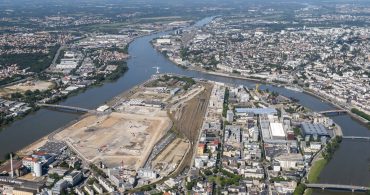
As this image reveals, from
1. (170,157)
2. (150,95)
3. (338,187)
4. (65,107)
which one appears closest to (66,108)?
(65,107)

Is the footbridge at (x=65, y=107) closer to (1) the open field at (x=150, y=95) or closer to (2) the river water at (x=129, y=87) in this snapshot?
(2) the river water at (x=129, y=87)

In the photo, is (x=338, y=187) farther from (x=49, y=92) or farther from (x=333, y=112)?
(x=49, y=92)

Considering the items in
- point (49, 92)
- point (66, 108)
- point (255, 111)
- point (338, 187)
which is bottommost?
point (338, 187)

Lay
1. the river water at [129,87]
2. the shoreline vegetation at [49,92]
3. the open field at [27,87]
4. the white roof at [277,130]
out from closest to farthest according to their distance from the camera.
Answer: the river water at [129,87]
the white roof at [277,130]
the shoreline vegetation at [49,92]
the open field at [27,87]

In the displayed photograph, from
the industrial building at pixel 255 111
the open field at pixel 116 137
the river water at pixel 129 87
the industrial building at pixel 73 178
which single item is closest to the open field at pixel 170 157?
the open field at pixel 116 137

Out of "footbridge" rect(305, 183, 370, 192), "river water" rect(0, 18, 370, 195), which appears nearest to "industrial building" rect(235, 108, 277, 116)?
"river water" rect(0, 18, 370, 195)

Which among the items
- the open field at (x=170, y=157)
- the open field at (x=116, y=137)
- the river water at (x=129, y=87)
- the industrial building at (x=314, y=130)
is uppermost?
the industrial building at (x=314, y=130)
